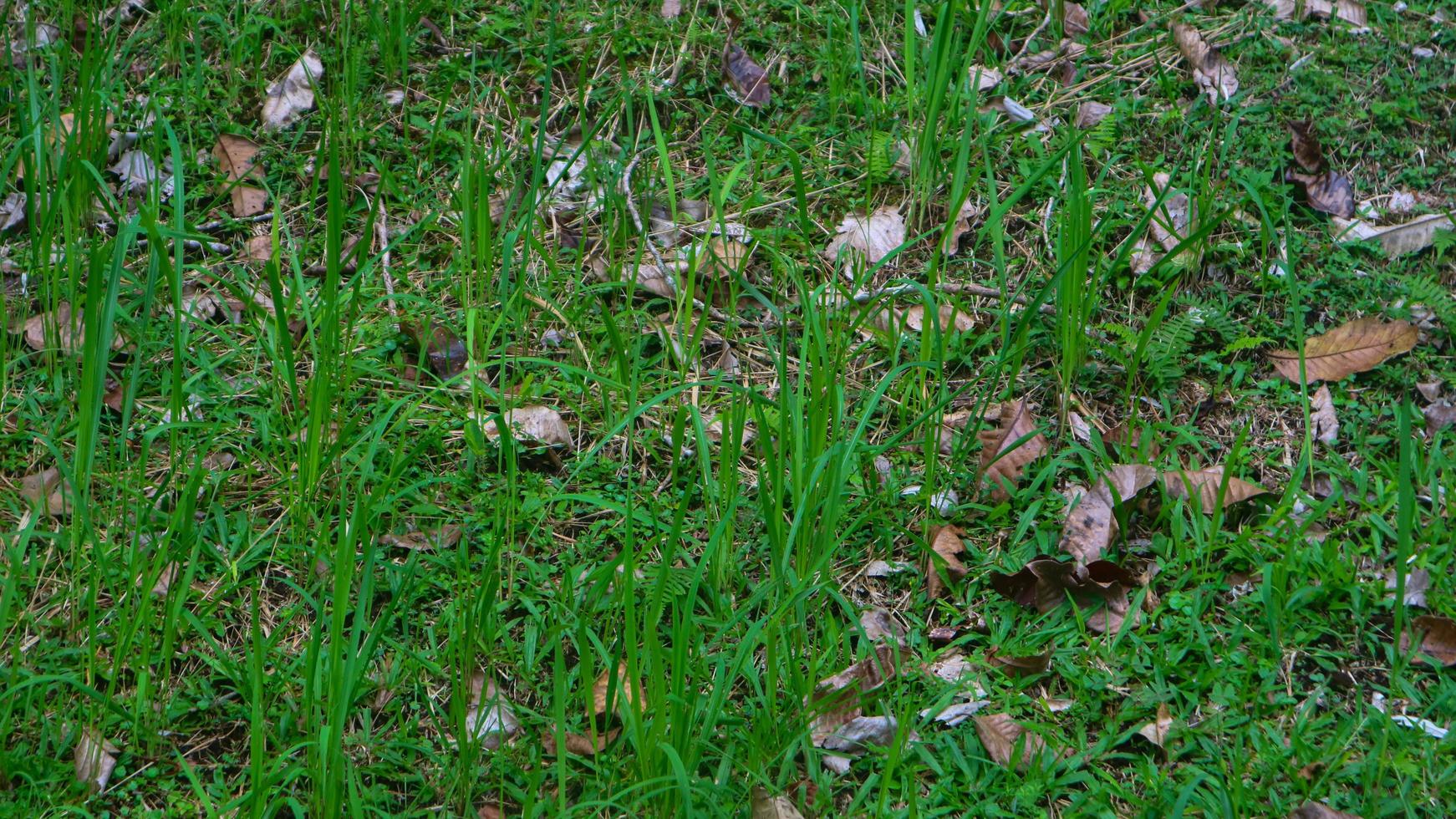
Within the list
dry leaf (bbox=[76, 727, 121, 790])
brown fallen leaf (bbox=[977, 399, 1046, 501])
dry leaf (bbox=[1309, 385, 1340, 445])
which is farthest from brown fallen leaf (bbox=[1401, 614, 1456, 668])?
dry leaf (bbox=[76, 727, 121, 790])

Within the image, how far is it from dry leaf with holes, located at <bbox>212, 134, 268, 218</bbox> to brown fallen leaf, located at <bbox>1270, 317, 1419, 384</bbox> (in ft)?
9.08

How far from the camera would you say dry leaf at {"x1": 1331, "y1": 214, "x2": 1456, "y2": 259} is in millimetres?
3166

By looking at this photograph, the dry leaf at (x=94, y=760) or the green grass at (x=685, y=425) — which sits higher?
the green grass at (x=685, y=425)

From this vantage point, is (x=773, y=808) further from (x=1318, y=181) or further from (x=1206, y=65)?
(x=1206, y=65)

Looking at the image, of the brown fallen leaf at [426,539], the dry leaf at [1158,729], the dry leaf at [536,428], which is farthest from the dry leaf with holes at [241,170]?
the dry leaf at [1158,729]

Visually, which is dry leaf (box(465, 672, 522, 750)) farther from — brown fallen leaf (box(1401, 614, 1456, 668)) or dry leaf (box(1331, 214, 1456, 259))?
dry leaf (box(1331, 214, 1456, 259))

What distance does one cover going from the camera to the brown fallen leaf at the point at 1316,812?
2.04 metres

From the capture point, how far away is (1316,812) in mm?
2039

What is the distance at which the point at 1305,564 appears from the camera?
2.46 meters

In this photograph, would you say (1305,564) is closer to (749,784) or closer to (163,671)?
(749,784)

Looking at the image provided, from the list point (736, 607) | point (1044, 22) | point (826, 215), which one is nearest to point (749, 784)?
point (736, 607)

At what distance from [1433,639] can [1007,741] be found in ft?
2.90

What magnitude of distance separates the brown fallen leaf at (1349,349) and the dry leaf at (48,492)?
278 cm

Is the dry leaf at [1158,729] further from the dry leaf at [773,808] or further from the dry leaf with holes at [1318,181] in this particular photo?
the dry leaf with holes at [1318,181]
